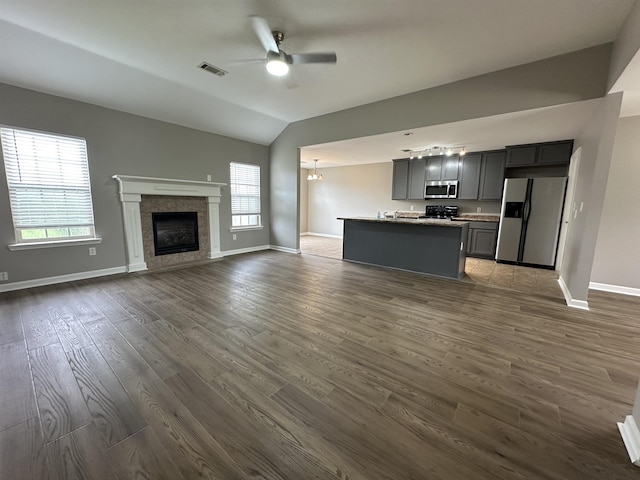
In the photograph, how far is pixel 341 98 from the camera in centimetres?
435

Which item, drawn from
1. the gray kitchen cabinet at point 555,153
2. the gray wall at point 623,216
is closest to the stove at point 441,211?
the gray kitchen cabinet at point 555,153

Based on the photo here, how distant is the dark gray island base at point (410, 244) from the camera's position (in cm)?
429

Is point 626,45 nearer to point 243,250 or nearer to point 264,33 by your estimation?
point 264,33

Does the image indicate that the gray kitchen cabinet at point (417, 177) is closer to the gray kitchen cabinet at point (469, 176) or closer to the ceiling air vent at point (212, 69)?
the gray kitchen cabinet at point (469, 176)

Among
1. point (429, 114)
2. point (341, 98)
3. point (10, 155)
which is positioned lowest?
point (10, 155)

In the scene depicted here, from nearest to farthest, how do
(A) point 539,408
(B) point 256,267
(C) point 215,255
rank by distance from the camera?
(A) point 539,408, (B) point 256,267, (C) point 215,255

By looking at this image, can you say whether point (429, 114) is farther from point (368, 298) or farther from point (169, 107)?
point (169, 107)

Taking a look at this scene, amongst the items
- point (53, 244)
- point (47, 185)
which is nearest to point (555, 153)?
point (47, 185)

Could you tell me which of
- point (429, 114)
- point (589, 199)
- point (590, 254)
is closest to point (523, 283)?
point (590, 254)

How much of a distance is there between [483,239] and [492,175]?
149 centimetres

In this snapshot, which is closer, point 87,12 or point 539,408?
point 539,408

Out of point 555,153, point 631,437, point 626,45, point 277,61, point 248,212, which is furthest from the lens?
point 248,212

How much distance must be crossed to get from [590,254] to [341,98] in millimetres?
4124

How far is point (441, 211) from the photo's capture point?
22.2ft
